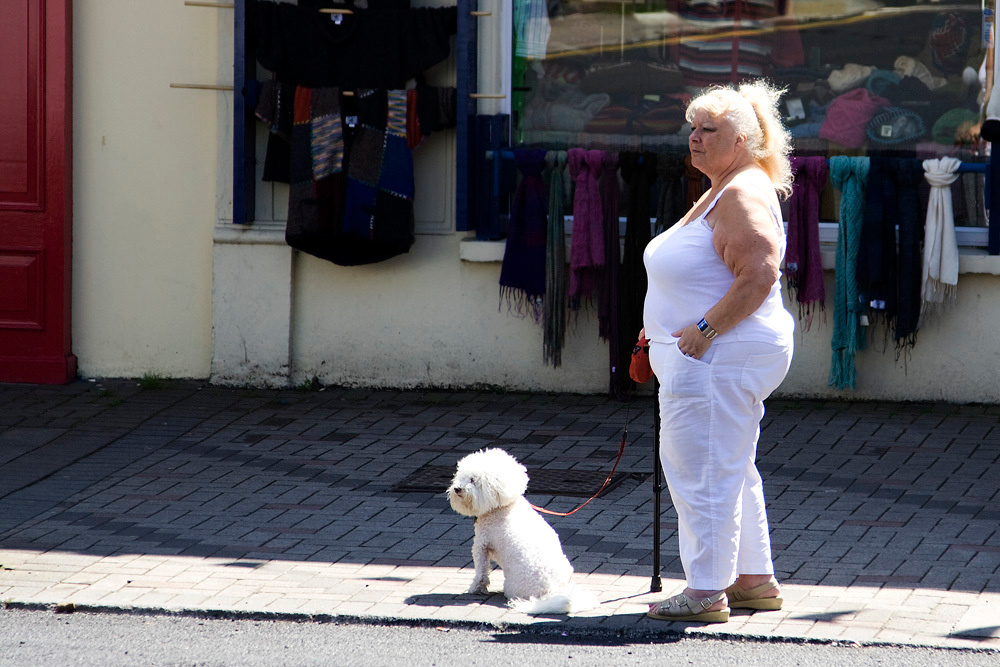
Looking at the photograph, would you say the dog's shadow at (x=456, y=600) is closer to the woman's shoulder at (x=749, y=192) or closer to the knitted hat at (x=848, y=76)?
the woman's shoulder at (x=749, y=192)

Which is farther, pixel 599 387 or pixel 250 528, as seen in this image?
pixel 599 387

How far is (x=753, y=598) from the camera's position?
502cm

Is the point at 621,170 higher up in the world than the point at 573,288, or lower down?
higher up

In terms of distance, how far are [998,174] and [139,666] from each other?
6217 mm

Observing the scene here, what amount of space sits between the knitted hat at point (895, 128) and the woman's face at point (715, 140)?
4.60 m

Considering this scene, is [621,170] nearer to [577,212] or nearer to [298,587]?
[577,212]

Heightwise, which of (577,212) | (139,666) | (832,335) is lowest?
(139,666)

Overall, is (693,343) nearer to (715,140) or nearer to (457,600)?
(715,140)

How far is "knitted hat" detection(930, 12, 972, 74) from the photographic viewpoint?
8.88 meters

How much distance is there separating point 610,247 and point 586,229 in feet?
0.63

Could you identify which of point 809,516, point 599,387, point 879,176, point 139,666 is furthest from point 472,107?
point 139,666

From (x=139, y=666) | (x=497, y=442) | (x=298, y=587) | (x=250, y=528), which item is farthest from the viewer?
(x=497, y=442)

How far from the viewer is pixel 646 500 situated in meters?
6.67

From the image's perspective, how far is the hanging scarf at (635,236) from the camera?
879 centimetres
